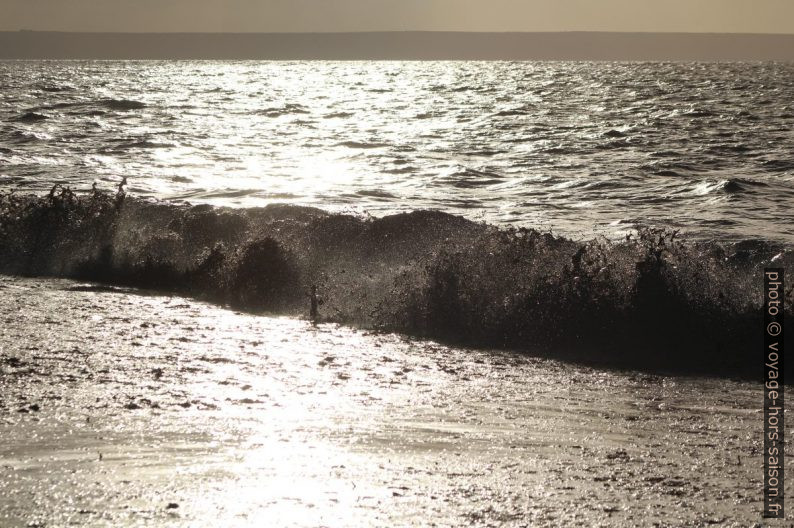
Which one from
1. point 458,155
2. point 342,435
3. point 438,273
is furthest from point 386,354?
point 458,155

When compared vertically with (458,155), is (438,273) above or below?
below

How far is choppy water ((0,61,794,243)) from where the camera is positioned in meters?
19.5

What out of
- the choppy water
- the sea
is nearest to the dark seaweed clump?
the sea

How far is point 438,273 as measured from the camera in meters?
10.9

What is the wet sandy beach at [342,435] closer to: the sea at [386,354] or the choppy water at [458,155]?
the sea at [386,354]

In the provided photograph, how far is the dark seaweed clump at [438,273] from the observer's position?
9.83 meters

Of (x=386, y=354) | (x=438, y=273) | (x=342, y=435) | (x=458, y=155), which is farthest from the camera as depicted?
(x=458, y=155)

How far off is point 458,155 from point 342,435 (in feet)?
76.1

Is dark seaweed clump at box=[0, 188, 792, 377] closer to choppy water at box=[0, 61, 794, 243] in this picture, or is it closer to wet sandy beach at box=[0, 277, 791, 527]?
wet sandy beach at box=[0, 277, 791, 527]

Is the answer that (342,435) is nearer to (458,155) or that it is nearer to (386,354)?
(386,354)

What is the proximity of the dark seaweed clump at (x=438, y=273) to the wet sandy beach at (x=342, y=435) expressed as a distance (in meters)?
0.85

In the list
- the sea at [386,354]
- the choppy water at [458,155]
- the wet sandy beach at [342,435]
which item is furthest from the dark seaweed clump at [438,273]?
the choppy water at [458,155]

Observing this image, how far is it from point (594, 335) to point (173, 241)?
647cm

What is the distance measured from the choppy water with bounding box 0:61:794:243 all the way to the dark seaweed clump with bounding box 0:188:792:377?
14.3 ft
